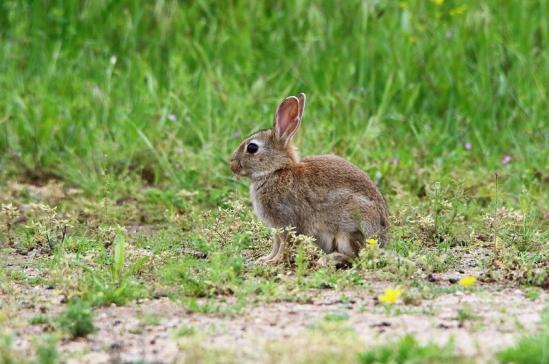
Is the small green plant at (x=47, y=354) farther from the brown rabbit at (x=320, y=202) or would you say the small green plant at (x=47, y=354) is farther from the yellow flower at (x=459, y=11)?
the yellow flower at (x=459, y=11)

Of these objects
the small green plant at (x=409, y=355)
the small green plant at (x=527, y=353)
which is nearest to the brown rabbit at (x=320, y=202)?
the small green plant at (x=409, y=355)

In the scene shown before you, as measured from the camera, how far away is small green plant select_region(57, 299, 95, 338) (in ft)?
16.8

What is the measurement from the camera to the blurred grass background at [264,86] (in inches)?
364

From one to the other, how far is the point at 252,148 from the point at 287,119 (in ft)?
1.00

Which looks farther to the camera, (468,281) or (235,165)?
(235,165)

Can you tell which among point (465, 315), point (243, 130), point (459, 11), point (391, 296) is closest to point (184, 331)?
point (391, 296)

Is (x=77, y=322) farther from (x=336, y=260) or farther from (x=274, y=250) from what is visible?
(x=274, y=250)

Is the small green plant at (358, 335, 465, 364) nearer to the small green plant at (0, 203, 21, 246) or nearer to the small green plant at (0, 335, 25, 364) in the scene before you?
the small green plant at (0, 335, 25, 364)

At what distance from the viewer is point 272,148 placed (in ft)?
24.5

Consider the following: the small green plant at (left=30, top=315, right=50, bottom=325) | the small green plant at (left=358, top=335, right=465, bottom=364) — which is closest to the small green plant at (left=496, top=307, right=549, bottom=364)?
the small green plant at (left=358, top=335, right=465, bottom=364)

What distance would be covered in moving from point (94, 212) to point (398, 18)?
4.01 m

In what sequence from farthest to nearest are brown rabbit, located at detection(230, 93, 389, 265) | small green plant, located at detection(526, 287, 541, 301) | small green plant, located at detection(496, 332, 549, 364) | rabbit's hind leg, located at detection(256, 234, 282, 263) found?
rabbit's hind leg, located at detection(256, 234, 282, 263) < brown rabbit, located at detection(230, 93, 389, 265) < small green plant, located at detection(526, 287, 541, 301) < small green plant, located at detection(496, 332, 549, 364)

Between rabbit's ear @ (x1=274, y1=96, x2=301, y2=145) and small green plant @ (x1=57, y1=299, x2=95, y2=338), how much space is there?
2.60 m

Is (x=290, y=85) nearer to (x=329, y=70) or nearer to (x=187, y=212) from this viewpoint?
(x=329, y=70)
